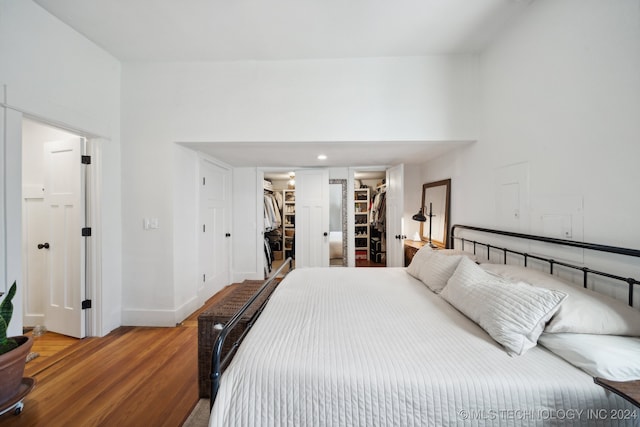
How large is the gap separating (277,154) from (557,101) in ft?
8.86

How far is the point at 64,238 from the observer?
236cm

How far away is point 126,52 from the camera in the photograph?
237 centimetres

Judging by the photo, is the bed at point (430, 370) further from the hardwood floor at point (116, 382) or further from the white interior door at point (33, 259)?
the white interior door at point (33, 259)

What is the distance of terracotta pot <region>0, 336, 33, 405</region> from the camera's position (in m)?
1.39

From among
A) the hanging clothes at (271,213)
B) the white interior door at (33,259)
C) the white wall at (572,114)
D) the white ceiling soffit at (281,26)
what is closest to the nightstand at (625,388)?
the white wall at (572,114)

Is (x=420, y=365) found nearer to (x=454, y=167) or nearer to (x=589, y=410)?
(x=589, y=410)

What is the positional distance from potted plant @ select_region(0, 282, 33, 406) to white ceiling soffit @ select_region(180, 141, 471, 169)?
183 centimetres

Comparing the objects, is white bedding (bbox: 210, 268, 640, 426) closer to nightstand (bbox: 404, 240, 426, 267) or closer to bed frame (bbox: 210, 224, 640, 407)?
bed frame (bbox: 210, 224, 640, 407)

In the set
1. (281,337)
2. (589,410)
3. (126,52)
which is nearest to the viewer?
(589,410)

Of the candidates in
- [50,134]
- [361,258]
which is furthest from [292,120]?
[361,258]

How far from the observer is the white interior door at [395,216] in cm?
338

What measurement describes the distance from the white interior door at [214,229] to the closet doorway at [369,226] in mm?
2465

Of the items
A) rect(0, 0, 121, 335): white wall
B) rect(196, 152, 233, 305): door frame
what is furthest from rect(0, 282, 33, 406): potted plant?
rect(196, 152, 233, 305): door frame

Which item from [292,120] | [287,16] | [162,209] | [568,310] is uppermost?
[287,16]
